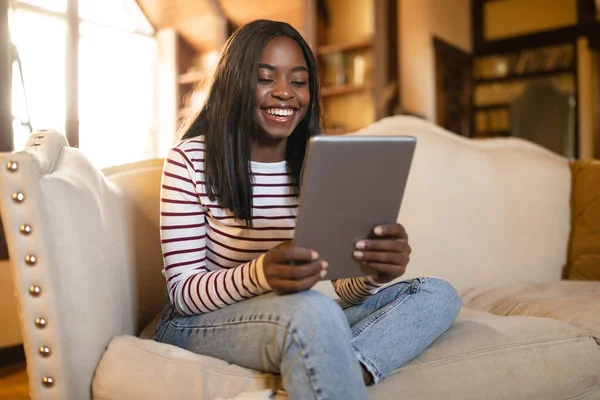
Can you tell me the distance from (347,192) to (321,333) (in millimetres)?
207

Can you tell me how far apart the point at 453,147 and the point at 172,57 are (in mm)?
1671

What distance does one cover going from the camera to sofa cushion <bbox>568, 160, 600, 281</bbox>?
5.84ft

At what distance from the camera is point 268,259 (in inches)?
34.6

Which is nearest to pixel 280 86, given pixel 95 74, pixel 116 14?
pixel 95 74

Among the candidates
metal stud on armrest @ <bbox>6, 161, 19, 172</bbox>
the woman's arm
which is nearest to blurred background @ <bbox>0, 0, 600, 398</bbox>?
metal stud on armrest @ <bbox>6, 161, 19, 172</bbox>

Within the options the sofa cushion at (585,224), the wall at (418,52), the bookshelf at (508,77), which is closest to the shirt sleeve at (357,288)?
the sofa cushion at (585,224)

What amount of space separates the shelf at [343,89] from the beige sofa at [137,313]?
230 centimetres

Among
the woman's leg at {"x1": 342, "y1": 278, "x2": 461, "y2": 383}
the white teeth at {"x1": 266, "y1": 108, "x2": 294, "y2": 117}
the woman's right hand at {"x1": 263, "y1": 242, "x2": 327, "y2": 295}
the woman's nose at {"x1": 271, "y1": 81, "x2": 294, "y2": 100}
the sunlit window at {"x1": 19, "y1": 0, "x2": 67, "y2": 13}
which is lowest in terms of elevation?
the woman's leg at {"x1": 342, "y1": 278, "x2": 461, "y2": 383}

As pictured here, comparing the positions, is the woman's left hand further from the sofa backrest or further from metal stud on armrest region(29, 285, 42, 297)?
the sofa backrest

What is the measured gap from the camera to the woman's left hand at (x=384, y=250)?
920 millimetres

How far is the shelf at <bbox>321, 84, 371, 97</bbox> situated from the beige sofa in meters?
2.30

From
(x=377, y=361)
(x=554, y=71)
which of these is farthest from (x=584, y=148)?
(x=377, y=361)

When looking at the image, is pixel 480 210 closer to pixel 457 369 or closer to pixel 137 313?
pixel 457 369

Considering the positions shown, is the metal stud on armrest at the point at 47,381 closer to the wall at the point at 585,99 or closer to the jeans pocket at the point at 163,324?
the jeans pocket at the point at 163,324
